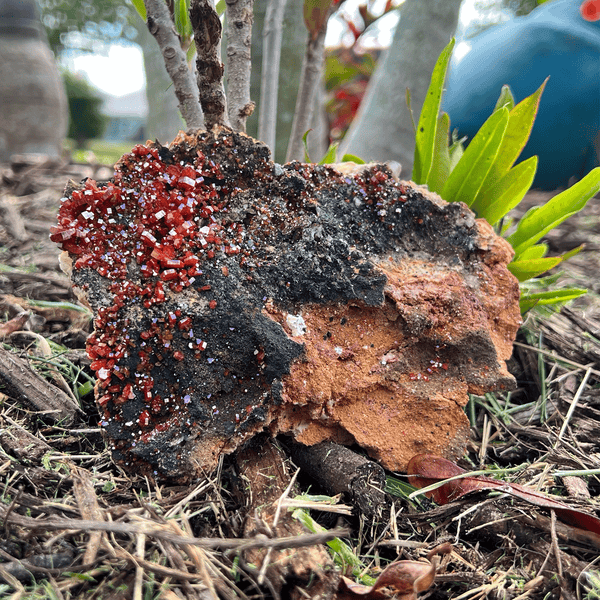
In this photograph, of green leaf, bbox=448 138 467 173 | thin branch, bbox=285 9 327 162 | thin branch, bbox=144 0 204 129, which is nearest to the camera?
thin branch, bbox=144 0 204 129

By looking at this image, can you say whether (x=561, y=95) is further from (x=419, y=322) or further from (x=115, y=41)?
(x=115, y=41)

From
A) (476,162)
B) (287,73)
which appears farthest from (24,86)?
(476,162)

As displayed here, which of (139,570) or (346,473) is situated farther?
(346,473)

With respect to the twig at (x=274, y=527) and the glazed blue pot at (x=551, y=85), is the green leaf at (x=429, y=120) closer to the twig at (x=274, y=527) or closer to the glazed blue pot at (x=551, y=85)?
the twig at (x=274, y=527)

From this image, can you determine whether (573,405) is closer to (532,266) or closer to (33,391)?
(532,266)

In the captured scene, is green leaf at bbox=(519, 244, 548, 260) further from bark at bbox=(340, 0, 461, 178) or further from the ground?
bark at bbox=(340, 0, 461, 178)

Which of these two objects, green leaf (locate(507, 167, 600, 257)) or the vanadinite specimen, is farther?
green leaf (locate(507, 167, 600, 257))

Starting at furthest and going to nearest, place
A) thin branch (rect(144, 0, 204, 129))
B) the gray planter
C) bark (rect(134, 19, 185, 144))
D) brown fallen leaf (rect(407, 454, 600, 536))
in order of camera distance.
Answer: the gray planter, bark (rect(134, 19, 185, 144)), thin branch (rect(144, 0, 204, 129)), brown fallen leaf (rect(407, 454, 600, 536))

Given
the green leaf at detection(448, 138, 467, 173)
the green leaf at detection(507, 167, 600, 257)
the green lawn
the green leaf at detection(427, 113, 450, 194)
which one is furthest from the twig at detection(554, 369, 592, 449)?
the green lawn
